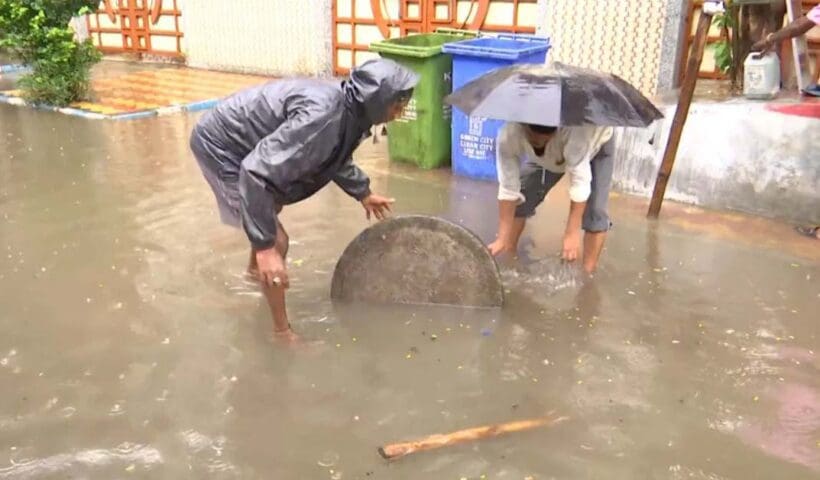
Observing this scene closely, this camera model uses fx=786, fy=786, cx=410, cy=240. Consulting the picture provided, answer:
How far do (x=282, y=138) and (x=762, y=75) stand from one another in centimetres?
372

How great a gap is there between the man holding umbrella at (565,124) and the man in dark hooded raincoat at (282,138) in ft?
2.03

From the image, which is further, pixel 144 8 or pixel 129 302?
pixel 144 8

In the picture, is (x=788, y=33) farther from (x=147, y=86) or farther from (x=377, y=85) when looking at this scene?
(x=147, y=86)

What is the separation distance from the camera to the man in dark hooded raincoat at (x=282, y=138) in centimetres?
313

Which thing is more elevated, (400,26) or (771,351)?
(400,26)

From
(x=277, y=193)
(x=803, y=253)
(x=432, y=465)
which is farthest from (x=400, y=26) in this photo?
(x=432, y=465)

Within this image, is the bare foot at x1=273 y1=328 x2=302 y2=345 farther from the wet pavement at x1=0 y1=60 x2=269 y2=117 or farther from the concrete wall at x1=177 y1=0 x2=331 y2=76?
the concrete wall at x1=177 y1=0 x2=331 y2=76

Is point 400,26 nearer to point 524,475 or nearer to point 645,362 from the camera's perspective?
point 645,362

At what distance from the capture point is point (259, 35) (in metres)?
10.9

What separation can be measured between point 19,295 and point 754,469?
3.58m

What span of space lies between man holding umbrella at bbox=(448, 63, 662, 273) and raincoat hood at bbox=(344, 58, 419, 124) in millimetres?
589

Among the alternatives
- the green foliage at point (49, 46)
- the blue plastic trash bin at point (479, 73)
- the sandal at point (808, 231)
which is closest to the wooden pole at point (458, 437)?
the sandal at point (808, 231)

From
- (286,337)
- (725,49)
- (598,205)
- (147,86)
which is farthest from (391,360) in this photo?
(147,86)

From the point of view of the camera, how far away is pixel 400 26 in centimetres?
966
